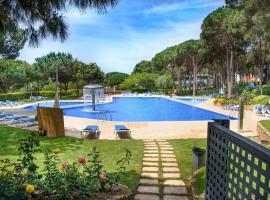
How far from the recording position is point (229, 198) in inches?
110

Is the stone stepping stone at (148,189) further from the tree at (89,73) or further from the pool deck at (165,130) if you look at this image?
the tree at (89,73)

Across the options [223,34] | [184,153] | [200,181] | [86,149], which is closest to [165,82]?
[223,34]

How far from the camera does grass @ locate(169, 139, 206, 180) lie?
6.13 m

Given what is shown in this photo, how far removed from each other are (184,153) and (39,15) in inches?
193

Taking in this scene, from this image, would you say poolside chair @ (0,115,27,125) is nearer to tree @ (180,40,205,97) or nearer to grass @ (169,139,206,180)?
grass @ (169,139,206,180)

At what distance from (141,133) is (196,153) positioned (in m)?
5.96

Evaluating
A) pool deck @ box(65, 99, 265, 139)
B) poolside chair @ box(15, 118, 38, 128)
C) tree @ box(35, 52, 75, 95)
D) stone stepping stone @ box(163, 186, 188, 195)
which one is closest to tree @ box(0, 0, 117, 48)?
stone stepping stone @ box(163, 186, 188, 195)

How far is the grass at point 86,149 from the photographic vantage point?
245 inches

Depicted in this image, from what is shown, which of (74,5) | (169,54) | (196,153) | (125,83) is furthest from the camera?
(125,83)

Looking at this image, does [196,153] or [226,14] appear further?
[226,14]

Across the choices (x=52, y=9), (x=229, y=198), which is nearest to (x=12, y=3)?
(x=52, y=9)

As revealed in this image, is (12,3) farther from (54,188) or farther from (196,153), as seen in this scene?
(196,153)

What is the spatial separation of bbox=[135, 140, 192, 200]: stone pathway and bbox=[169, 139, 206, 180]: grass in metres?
0.11

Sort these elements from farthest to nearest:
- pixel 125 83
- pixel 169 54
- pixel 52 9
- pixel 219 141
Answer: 1. pixel 125 83
2. pixel 169 54
3. pixel 52 9
4. pixel 219 141
